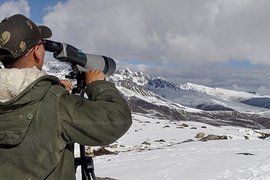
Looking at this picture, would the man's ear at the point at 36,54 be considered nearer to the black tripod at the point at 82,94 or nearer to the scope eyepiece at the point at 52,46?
the scope eyepiece at the point at 52,46

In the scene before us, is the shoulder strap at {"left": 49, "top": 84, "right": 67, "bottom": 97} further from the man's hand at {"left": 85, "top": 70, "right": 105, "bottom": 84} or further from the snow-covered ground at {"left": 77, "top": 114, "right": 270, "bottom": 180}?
the snow-covered ground at {"left": 77, "top": 114, "right": 270, "bottom": 180}

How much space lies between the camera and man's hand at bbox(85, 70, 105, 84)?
10.3 feet

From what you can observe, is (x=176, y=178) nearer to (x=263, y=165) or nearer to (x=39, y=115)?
(x=263, y=165)

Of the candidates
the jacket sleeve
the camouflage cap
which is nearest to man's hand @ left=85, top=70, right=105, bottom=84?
the jacket sleeve

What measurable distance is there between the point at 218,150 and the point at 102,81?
→ 17593 mm

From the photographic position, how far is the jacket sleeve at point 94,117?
9.49 ft

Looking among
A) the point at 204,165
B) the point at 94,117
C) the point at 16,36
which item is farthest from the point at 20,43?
the point at 204,165

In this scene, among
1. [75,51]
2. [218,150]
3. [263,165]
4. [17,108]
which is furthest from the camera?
[218,150]

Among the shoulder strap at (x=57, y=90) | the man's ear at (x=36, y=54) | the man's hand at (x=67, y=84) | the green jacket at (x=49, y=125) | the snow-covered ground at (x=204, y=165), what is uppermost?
the man's ear at (x=36, y=54)

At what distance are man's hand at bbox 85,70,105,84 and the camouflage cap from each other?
45 cm

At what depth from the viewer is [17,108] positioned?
2871 millimetres

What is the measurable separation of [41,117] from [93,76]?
0.51 metres

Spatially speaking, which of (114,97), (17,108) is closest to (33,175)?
(17,108)

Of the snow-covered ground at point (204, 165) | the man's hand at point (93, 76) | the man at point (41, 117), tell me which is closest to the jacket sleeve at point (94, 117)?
the man at point (41, 117)
